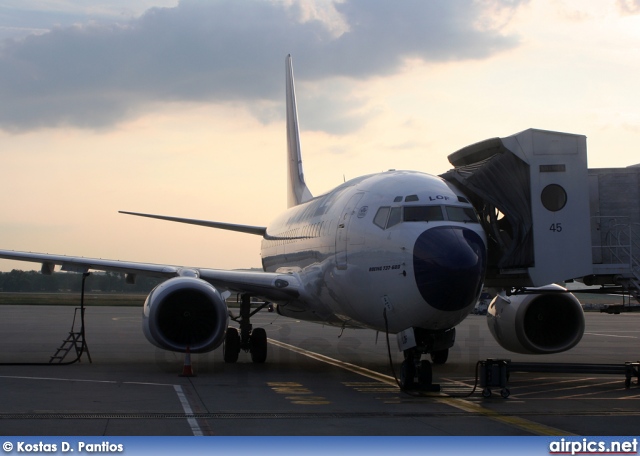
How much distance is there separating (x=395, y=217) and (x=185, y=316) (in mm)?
5032

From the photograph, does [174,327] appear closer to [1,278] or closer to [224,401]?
[224,401]

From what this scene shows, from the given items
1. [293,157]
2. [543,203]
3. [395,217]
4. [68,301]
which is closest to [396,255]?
[395,217]

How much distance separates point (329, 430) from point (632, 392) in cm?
682

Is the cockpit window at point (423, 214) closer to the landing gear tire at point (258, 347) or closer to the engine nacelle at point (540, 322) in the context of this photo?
the engine nacelle at point (540, 322)

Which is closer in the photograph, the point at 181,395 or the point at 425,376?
the point at 181,395

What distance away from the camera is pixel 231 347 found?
799 inches

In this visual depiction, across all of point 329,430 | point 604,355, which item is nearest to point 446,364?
point 604,355

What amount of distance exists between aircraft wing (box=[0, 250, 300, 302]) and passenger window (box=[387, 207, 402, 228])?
441 cm

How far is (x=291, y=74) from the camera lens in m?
31.3

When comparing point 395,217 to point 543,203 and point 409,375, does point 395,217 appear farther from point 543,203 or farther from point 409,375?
point 543,203

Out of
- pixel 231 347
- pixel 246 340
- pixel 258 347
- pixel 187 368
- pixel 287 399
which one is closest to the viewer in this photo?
pixel 287 399

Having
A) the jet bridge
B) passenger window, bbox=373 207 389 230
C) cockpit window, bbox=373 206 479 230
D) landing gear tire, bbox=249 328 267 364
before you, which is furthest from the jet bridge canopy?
landing gear tire, bbox=249 328 267 364

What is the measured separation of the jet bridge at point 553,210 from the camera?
14.7 m

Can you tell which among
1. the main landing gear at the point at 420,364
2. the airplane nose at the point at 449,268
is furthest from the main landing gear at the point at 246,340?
the airplane nose at the point at 449,268
